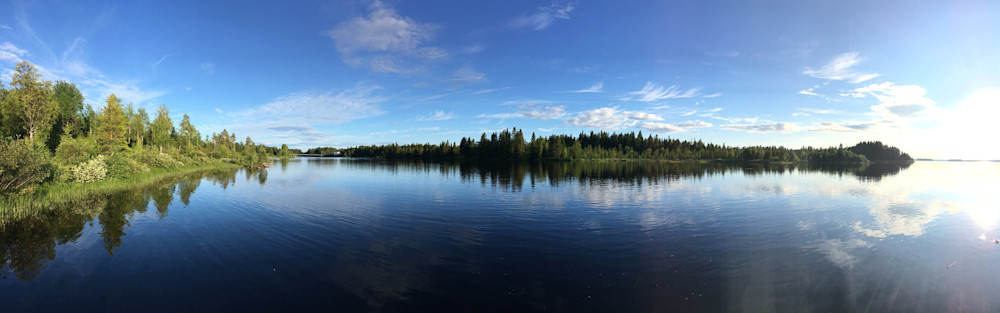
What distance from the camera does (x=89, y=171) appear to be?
106 ft

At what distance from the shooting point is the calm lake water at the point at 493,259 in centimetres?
976

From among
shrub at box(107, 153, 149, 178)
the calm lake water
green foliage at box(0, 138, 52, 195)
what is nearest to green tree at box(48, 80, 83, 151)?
shrub at box(107, 153, 149, 178)

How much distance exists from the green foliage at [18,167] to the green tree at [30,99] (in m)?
42.5

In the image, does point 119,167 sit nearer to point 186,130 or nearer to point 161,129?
point 161,129

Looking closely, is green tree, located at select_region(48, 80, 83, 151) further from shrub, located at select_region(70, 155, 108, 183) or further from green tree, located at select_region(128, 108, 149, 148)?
shrub, located at select_region(70, 155, 108, 183)

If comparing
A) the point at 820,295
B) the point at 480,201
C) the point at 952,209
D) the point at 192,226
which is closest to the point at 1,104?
the point at 192,226

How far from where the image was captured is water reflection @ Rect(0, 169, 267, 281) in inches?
488

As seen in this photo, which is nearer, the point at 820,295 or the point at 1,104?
the point at 820,295

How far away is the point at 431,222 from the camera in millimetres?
19719

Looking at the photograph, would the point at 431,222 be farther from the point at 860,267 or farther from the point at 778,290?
the point at 860,267

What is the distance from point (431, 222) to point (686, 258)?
41.6 feet

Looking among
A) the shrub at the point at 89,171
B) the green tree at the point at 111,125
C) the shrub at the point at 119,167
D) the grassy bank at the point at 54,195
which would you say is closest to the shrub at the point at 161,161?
the green tree at the point at 111,125

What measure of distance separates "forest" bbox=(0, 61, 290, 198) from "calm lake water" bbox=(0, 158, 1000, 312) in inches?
181

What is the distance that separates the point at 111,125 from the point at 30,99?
538 inches
